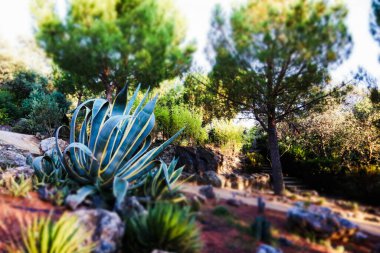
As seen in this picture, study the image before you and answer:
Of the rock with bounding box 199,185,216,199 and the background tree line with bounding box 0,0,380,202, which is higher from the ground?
the background tree line with bounding box 0,0,380,202

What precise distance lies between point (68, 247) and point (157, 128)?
4.95 m

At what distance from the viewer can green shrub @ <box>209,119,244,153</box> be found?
6852 mm

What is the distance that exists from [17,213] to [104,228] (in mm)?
960

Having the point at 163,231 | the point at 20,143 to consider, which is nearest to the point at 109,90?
the point at 163,231

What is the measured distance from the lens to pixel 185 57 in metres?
2.60

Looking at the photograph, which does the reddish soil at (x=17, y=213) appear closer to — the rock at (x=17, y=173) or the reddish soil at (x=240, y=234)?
the rock at (x=17, y=173)

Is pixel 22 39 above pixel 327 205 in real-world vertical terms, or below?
above

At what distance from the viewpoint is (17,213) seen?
103 inches

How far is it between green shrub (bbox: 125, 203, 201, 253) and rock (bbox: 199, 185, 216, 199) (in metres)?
0.22

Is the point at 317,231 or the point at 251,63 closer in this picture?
the point at 317,231

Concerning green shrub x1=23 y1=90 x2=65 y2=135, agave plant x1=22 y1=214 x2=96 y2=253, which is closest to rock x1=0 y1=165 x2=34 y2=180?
agave plant x1=22 y1=214 x2=96 y2=253

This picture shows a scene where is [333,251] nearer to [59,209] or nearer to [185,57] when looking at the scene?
[185,57]

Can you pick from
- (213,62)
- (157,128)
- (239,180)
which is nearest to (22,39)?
(213,62)

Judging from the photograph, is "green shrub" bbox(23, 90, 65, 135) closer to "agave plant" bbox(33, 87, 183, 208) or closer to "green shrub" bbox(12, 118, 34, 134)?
"green shrub" bbox(12, 118, 34, 134)
